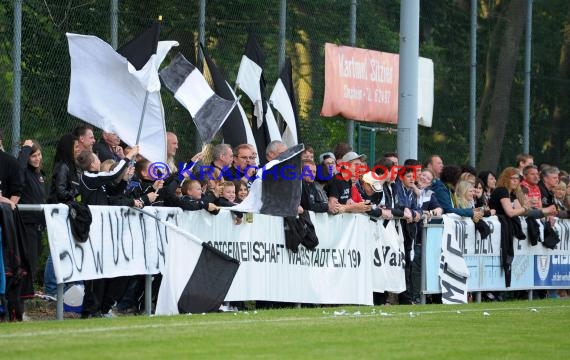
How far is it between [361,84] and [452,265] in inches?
170

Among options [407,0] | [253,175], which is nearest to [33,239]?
[253,175]

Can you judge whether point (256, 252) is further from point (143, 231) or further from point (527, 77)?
point (527, 77)

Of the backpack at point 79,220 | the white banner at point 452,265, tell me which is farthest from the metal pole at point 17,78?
the white banner at point 452,265

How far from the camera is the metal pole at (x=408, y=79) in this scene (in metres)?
22.1

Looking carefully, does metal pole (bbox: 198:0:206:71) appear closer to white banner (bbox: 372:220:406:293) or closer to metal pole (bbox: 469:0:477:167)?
white banner (bbox: 372:220:406:293)

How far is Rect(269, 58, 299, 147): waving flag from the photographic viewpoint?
68.3 feet

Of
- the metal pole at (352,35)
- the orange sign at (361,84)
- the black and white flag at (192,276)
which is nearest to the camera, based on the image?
the black and white flag at (192,276)

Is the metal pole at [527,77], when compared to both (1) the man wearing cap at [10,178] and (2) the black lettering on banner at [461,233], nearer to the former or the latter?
(2) the black lettering on banner at [461,233]

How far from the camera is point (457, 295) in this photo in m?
20.1

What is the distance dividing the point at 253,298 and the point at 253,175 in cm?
189

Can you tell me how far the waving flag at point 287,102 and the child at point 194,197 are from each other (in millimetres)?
4367

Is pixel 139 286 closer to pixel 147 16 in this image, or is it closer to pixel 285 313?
pixel 285 313

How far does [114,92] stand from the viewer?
55.5 ft

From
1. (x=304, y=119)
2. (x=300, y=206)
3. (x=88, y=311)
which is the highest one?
(x=304, y=119)
